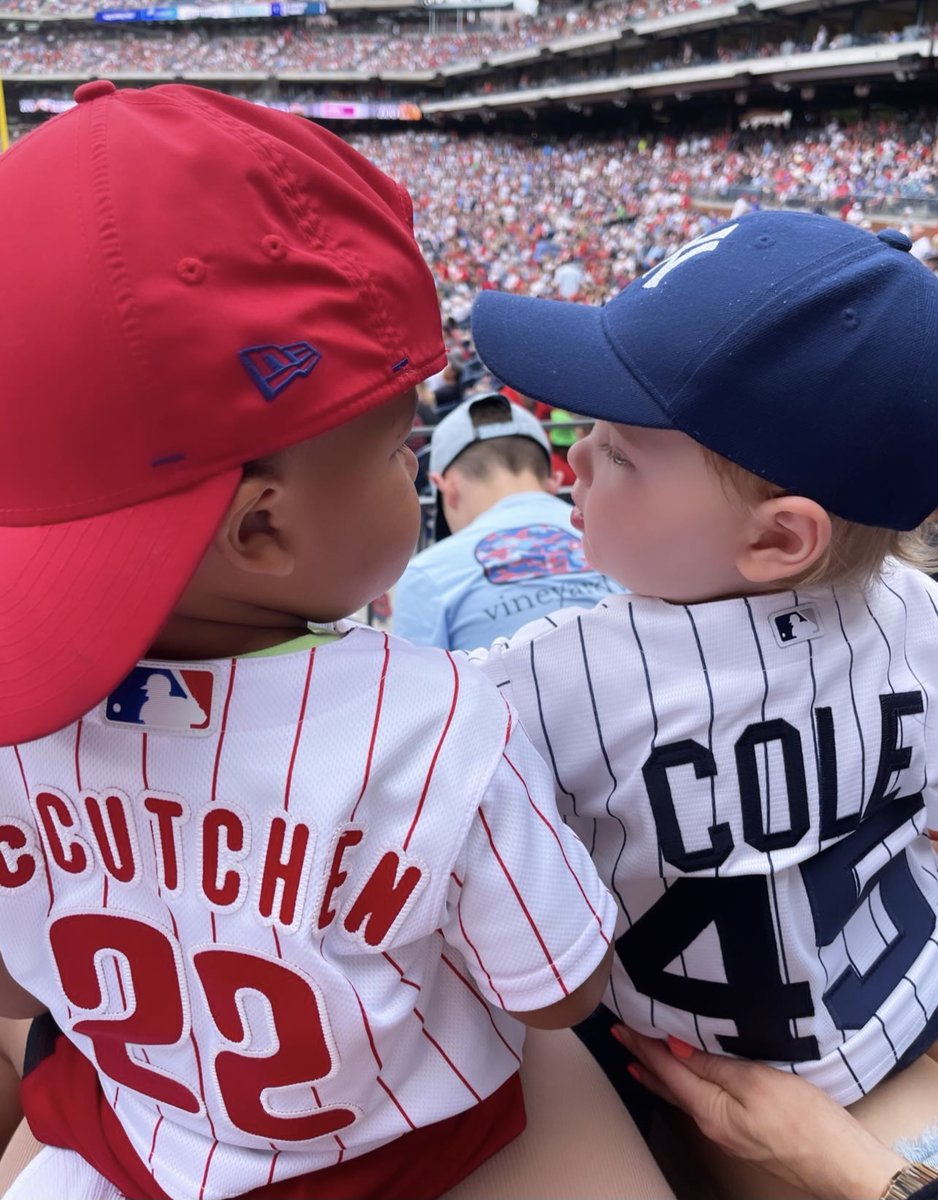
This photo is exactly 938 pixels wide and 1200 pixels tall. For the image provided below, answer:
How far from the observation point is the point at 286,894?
545mm

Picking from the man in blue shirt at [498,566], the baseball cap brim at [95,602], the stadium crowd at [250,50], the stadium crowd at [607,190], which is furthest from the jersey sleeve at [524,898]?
the stadium crowd at [250,50]

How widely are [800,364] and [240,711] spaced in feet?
1.51

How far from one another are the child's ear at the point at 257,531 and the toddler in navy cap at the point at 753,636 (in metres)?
0.27

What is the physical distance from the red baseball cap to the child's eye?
0.27 m

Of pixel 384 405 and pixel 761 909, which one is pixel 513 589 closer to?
pixel 761 909

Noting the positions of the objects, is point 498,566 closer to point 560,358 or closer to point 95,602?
point 560,358

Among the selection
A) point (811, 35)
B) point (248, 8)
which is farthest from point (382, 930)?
point (248, 8)

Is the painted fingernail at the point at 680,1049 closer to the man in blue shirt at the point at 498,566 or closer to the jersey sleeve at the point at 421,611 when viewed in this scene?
the man in blue shirt at the point at 498,566

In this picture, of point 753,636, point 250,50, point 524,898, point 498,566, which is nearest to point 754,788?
point 753,636

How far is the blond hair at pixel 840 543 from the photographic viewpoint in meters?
0.69

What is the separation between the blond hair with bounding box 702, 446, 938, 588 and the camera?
2.26 ft

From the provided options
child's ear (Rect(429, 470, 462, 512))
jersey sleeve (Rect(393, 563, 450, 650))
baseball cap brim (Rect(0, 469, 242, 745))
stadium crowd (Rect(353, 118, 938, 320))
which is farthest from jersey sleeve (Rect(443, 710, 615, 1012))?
stadium crowd (Rect(353, 118, 938, 320))

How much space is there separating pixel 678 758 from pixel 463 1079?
0.29 meters

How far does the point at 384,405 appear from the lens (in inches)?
21.3
